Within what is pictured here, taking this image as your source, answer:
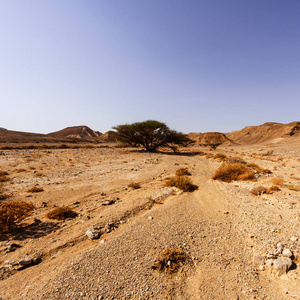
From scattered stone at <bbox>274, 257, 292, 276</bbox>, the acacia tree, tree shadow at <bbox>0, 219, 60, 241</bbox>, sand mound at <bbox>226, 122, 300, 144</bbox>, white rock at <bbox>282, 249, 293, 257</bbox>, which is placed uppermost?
sand mound at <bbox>226, 122, 300, 144</bbox>

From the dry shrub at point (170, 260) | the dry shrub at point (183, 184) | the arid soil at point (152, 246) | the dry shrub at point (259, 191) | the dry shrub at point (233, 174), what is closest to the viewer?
the arid soil at point (152, 246)

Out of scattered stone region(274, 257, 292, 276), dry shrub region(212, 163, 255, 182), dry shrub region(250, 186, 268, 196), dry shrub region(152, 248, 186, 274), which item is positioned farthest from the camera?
dry shrub region(212, 163, 255, 182)

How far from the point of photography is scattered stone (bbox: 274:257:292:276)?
10.4 ft

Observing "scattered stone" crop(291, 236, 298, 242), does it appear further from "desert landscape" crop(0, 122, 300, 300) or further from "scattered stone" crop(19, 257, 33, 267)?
"scattered stone" crop(19, 257, 33, 267)

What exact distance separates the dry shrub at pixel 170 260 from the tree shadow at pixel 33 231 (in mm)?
3533

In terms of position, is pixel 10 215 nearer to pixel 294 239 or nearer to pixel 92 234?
pixel 92 234

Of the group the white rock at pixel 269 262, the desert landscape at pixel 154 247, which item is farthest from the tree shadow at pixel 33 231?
the white rock at pixel 269 262

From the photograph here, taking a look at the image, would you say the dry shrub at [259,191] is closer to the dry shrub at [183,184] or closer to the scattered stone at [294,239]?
the dry shrub at [183,184]

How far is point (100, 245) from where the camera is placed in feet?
13.2

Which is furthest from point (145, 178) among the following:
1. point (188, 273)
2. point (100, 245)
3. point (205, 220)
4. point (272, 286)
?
point (272, 286)

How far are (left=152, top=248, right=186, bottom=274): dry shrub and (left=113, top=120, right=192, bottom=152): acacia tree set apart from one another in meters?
25.5

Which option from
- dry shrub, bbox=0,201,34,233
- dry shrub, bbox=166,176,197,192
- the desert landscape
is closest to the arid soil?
the desert landscape

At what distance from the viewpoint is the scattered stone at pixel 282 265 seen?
3.18m

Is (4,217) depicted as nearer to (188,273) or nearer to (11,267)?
(11,267)
